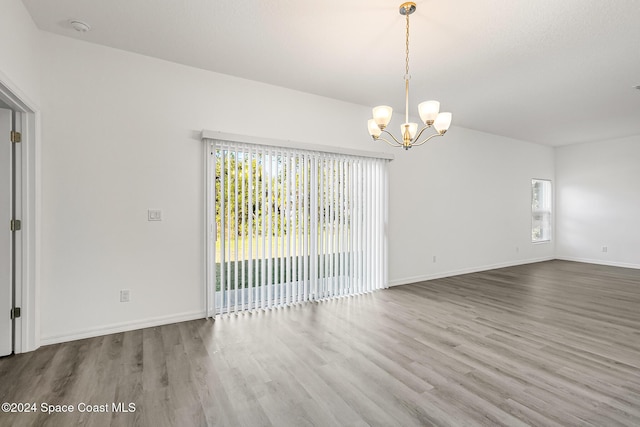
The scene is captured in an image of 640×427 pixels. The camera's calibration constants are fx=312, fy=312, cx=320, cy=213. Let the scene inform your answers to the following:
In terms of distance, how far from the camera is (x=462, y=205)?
5.95 meters

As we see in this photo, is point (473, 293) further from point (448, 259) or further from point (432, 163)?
point (432, 163)

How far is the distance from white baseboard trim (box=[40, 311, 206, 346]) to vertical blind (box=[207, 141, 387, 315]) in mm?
281

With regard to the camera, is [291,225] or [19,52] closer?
[19,52]

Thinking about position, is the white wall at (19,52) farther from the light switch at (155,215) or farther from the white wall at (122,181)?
the light switch at (155,215)

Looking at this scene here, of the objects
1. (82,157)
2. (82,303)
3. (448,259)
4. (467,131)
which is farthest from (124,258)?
(467,131)

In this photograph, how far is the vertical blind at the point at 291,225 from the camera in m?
3.62

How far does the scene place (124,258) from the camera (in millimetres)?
3164

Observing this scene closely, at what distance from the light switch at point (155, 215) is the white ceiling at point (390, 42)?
64.8 inches

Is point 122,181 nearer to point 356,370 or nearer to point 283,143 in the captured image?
point 283,143

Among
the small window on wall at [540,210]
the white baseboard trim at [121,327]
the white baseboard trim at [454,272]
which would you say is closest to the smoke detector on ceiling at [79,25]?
the white baseboard trim at [121,327]

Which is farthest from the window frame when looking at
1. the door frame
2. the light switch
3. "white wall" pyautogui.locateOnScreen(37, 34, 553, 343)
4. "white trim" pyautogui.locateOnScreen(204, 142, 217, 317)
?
the door frame

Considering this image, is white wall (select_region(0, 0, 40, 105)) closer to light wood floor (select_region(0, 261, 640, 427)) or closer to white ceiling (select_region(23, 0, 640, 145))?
white ceiling (select_region(23, 0, 640, 145))

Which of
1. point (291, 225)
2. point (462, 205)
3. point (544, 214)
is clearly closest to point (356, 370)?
point (291, 225)

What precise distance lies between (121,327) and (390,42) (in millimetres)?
3848
